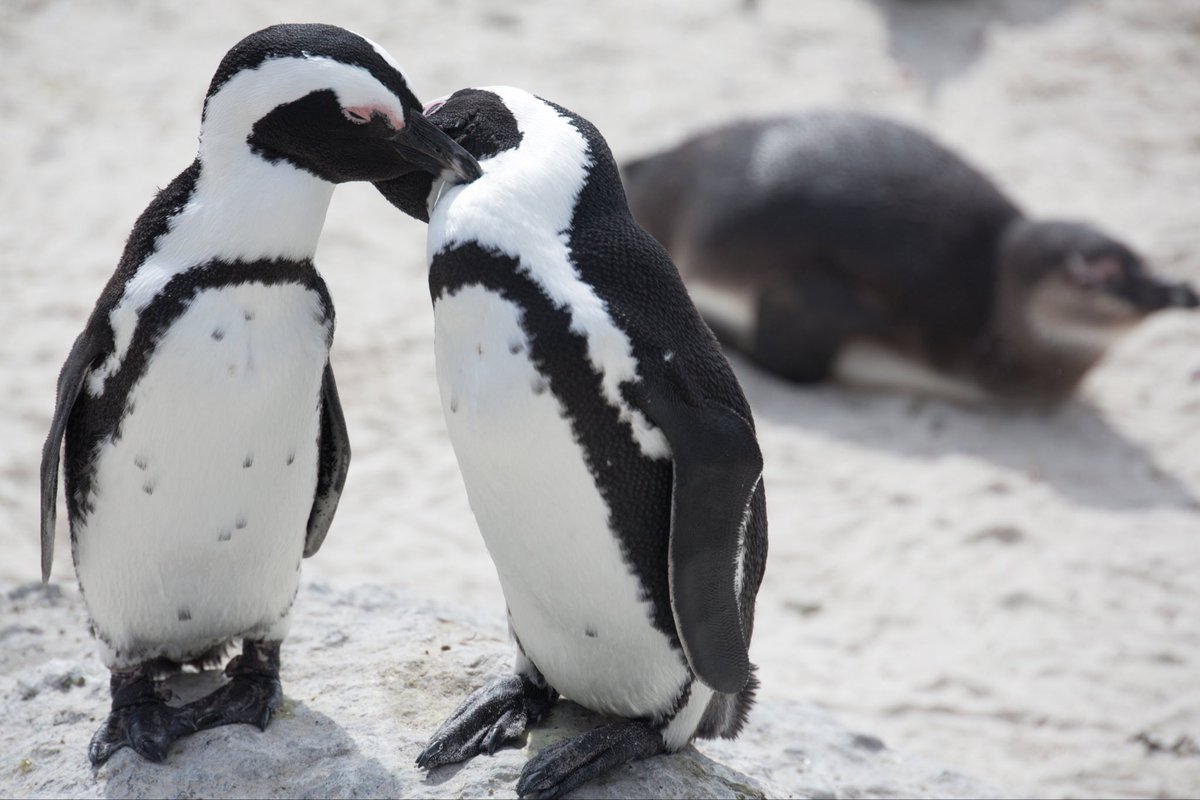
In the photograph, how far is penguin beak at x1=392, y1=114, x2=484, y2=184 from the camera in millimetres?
2268

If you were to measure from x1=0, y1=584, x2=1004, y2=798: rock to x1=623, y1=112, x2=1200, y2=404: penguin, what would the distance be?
281cm

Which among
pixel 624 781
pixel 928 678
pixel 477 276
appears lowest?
pixel 928 678

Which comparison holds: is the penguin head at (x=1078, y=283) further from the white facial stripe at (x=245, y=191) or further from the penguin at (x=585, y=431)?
the white facial stripe at (x=245, y=191)

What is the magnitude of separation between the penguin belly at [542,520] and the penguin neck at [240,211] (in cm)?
28

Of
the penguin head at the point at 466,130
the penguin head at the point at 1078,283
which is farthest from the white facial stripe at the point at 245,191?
the penguin head at the point at 1078,283

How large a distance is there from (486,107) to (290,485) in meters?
0.72

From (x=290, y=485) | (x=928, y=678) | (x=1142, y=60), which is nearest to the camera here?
(x=290, y=485)

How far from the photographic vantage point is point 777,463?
522 cm

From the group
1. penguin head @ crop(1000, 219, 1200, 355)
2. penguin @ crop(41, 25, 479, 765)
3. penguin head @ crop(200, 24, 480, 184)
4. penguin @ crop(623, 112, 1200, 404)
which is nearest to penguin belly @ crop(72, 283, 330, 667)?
penguin @ crop(41, 25, 479, 765)

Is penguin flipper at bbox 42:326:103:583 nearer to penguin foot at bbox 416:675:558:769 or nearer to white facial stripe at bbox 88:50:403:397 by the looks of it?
white facial stripe at bbox 88:50:403:397

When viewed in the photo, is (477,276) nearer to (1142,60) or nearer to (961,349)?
(961,349)

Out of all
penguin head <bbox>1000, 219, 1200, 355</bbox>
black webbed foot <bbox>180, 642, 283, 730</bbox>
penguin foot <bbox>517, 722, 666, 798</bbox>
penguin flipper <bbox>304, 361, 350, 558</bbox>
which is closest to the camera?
penguin foot <bbox>517, 722, 666, 798</bbox>

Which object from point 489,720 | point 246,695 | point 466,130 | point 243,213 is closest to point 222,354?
point 243,213

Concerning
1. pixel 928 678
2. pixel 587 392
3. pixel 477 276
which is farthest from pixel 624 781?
pixel 928 678
